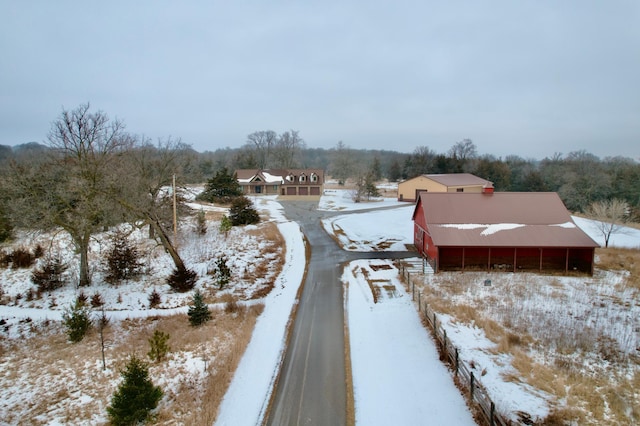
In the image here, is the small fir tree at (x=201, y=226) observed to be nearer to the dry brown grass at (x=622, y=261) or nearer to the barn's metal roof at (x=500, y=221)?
the barn's metal roof at (x=500, y=221)

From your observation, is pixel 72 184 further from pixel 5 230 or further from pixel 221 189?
pixel 221 189

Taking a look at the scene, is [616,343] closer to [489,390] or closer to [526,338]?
[526,338]

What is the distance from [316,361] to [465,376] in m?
5.06

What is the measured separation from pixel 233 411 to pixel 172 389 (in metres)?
2.56

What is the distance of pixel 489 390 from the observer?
1088 cm

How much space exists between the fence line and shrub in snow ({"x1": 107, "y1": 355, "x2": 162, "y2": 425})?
9.09m

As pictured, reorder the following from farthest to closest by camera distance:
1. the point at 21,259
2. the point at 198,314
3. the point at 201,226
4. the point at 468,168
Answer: the point at 468,168
the point at 201,226
the point at 21,259
the point at 198,314

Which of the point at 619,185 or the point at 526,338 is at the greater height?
the point at 619,185

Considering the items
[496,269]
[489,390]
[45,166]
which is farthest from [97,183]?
[496,269]

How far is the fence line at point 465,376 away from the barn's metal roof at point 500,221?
31.1 ft

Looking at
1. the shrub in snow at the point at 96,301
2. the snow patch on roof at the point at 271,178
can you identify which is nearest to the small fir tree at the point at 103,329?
the shrub in snow at the point at 96,301

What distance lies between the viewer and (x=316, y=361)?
13148 millimetres

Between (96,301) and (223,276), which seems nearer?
(96,301)

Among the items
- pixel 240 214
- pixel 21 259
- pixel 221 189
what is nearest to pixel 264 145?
pixel 221 189
